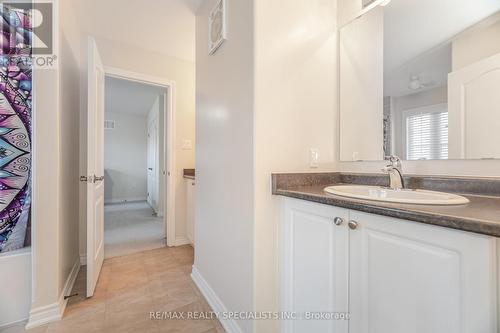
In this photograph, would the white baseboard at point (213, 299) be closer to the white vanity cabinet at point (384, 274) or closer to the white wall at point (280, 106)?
the white wall at point (280, 106)

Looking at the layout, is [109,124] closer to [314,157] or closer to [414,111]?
[314,157]

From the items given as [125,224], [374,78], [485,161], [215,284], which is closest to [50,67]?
[215,284]

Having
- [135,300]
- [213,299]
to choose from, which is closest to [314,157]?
[213,299]

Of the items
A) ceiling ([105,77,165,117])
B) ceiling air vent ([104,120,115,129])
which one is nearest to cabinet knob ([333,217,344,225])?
ceiling ([105,77,165,117])

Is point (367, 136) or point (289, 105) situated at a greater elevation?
point (289, 105)

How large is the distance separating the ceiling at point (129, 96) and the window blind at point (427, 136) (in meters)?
3.17

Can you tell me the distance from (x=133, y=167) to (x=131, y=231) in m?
3.14

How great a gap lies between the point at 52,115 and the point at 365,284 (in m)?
1.91

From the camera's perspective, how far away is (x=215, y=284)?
1.55m

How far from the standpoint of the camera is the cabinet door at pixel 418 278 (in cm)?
53

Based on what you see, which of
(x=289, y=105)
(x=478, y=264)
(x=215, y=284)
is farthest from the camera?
(x=215, y=284)

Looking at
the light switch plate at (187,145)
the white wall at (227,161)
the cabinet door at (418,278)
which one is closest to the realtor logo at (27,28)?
the white wall at (227,161)

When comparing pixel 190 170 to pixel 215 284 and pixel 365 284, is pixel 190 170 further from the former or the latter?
pixel 365 284

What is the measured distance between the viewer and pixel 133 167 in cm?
593
